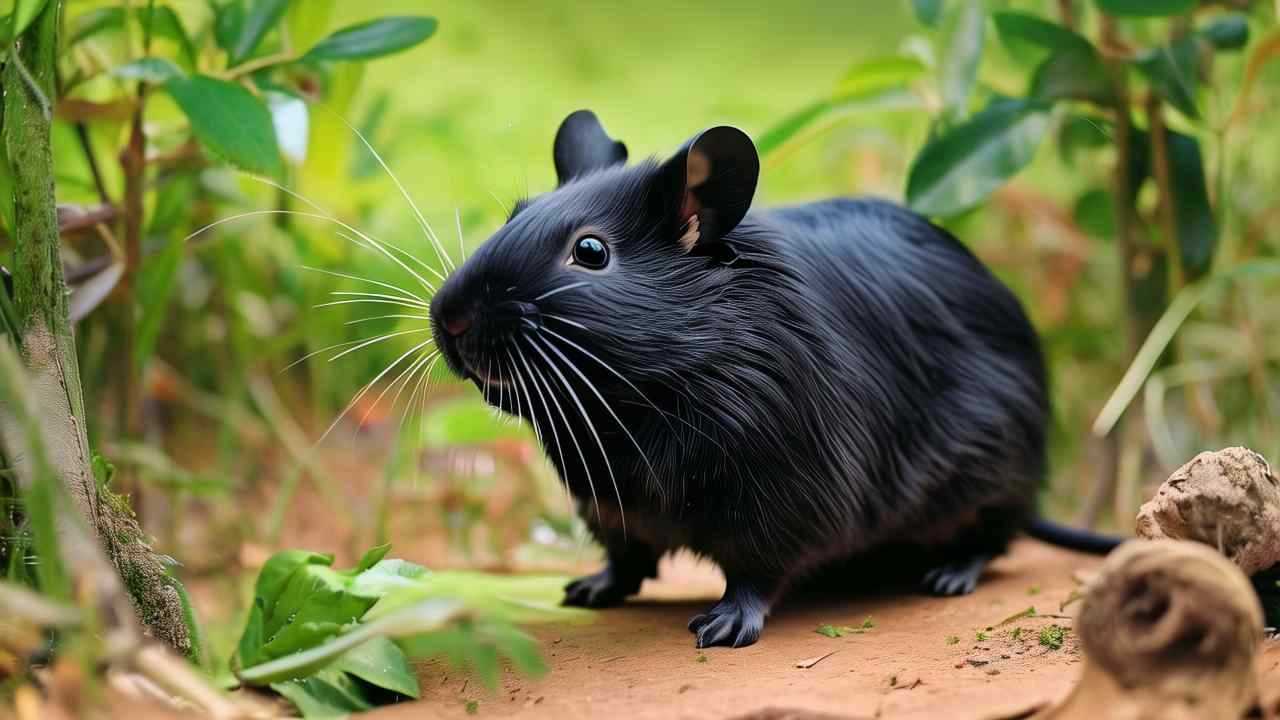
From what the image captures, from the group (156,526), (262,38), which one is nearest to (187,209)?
(262,38)

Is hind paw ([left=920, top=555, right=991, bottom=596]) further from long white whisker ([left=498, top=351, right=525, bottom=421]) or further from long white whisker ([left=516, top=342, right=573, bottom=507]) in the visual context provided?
long white whisker ([left=498, top=351, right=525, bottom=421])

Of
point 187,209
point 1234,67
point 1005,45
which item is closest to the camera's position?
point 187,209

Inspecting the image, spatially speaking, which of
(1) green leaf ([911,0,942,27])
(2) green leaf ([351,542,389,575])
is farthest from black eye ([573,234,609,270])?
(1) green leaf ([911,0,942,27])

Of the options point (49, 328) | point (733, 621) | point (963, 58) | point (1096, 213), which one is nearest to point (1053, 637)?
point (733, 621)

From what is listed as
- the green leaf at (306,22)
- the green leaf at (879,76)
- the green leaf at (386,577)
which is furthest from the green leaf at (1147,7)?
the green leaf at (386,577)

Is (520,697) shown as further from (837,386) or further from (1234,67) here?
(1234,67)

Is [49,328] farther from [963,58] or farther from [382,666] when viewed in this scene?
[963,58]

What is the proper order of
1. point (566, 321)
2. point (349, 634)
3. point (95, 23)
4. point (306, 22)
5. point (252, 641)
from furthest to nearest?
point (306, 22), point (95, 23), point (566, 321), point (252, 641), point (349, 634)
